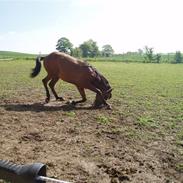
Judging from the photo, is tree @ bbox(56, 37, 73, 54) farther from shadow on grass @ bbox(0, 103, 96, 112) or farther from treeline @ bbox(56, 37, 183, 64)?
shadow on grass @ bbox(0, 103, 96, 112)

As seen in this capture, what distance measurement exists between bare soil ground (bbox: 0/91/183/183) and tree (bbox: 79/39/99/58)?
89756 mm

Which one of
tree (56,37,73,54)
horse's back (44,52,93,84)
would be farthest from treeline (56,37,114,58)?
horse's back (44,52,93,84)

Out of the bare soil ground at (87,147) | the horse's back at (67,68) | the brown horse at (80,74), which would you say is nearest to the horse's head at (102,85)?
the brown horse at (80,74)

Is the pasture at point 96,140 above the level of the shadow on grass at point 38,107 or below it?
below

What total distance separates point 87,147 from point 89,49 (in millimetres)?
94327

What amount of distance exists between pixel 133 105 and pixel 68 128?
3.80 m

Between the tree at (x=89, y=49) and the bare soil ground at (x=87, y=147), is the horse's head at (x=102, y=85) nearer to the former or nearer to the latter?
the bare soil ground at (x=87, y=147)

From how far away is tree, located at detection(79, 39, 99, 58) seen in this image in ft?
322

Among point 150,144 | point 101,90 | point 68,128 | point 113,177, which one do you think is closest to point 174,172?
point 113,177

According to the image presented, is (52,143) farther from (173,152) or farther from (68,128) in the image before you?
(173,152)

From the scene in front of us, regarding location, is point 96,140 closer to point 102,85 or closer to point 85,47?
point 102,85

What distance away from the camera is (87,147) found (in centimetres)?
560

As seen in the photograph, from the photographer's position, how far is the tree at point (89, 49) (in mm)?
98125

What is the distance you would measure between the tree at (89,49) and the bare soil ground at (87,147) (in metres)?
89.8
